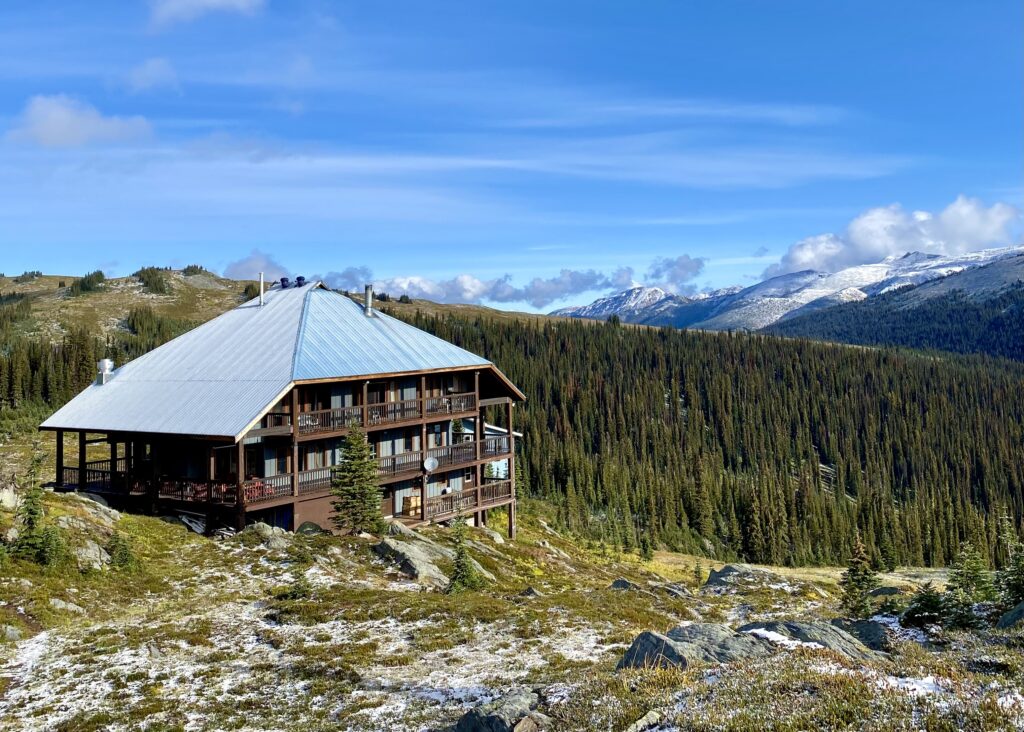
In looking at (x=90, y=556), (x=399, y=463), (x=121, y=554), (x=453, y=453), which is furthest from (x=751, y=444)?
(x=90, y=556)

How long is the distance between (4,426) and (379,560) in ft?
169

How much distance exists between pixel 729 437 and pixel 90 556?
483 ft

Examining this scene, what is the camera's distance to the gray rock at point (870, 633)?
1598cm

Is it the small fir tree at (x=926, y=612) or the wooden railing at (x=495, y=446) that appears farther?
the wooden railing at (x=495, y=446)

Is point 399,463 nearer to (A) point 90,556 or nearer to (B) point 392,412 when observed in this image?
(B) point 392,412

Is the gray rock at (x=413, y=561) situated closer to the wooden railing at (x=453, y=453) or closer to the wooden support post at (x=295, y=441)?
the wooden support post at (x=295, y=441)

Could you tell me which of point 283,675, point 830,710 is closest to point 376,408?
point 283,675

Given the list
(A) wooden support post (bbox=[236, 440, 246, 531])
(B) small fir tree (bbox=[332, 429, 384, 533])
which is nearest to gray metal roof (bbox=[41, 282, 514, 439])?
(A) wooden support post (bbox=[236, 440, 246, 531])

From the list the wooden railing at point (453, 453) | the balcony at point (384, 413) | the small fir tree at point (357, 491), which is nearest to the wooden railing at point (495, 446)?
the wooden railing at point (453, 453)

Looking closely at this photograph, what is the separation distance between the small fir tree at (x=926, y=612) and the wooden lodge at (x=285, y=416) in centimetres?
2330

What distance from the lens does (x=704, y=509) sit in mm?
96000

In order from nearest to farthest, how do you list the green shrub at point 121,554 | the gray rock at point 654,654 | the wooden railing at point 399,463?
the gray rock at point 654,654
the green shrub at point 121,554
the wooden railing at point 399,463

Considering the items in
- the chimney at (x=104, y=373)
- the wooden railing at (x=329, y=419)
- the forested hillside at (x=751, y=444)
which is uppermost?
the chimney at (x=104, y=373)

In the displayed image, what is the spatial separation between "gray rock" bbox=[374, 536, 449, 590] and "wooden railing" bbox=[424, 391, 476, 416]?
11.5 metres
